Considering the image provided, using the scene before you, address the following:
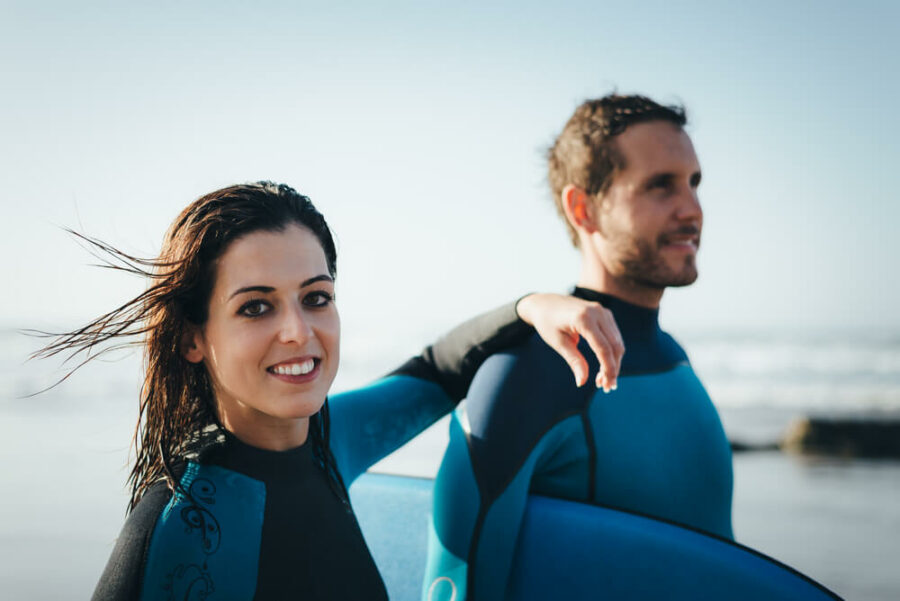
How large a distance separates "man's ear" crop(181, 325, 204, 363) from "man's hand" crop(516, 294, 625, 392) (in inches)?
28.9

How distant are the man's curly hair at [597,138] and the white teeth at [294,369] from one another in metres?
0.97

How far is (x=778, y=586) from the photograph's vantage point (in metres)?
Answer: 1.41

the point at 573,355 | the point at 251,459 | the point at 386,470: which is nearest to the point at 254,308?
the point at 251,459

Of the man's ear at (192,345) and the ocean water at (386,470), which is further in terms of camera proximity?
the ocean water at (386,470)

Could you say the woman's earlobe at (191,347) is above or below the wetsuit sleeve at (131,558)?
above

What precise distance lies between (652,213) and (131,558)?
1390mm

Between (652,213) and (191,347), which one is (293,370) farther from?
(652,213)

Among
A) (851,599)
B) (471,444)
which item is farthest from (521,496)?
(851,599)

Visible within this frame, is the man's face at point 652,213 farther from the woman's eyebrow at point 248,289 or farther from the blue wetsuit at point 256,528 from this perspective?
the woman's eyebrow at point 248,289

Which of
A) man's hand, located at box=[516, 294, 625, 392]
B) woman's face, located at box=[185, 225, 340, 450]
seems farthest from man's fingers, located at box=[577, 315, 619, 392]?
woman's face, located at box=[185, 225, 340, 450]

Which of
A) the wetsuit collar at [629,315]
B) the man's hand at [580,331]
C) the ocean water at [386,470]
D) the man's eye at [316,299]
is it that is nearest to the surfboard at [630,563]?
the man's hand at [580,331]

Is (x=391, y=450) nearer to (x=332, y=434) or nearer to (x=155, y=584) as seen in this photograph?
(x=332, y=434)

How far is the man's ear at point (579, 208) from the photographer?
192 centimetres

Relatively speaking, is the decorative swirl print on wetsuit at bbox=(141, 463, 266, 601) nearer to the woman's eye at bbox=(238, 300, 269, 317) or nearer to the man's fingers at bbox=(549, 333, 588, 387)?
the woman's eye at bbox=(238, 300, 269, 317)
